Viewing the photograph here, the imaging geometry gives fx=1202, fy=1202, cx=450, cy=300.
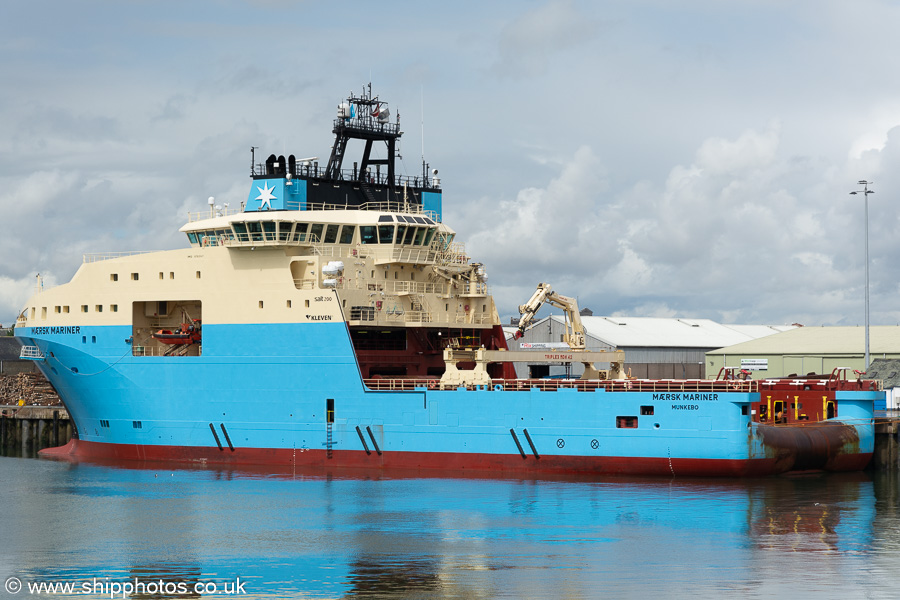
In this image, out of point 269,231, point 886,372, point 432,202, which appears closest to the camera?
point 269,231

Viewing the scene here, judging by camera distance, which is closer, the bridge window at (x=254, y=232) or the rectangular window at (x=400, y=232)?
the bridge window at (x=254, y=232)

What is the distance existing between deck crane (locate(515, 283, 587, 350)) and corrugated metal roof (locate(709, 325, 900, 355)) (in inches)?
816

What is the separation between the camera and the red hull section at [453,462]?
1185 inches

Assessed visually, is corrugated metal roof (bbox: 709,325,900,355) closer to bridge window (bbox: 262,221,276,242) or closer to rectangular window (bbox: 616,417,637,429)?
rectangular window (bbox: 616,417,637,429)

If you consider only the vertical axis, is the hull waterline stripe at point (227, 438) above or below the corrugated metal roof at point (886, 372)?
below

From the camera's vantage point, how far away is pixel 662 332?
207ft

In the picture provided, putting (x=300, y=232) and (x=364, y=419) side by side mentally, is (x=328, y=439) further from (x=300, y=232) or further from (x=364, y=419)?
(x=300, y=232)

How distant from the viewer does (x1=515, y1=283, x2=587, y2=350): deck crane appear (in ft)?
113

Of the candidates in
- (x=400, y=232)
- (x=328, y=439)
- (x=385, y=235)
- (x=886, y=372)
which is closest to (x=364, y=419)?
(x=328, y=439)

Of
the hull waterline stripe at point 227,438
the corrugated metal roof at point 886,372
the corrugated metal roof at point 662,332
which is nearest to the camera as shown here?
the hull waterline stripe at point 227,438

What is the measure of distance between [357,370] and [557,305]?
6.36m

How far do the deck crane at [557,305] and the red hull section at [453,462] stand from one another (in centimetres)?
443

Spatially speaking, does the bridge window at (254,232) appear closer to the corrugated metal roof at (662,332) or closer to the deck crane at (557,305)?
the deck crane at (557,305)

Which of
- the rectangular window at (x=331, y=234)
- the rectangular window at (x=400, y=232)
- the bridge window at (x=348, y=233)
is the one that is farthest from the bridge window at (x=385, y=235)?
the rectangular window at (x=331, y=234)
